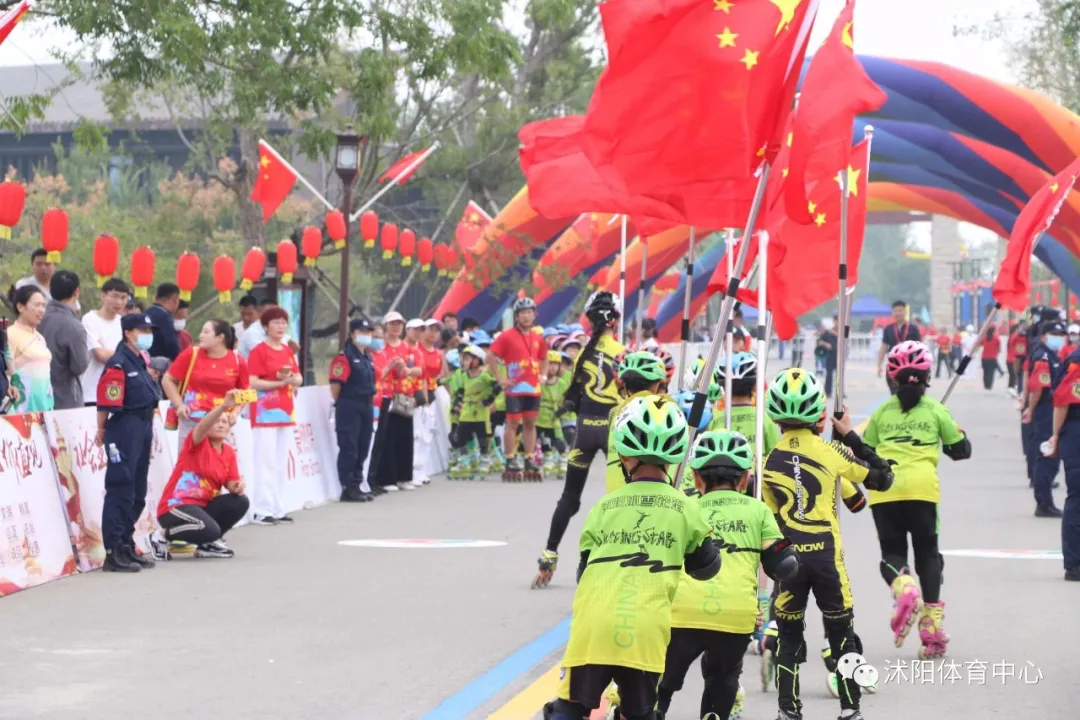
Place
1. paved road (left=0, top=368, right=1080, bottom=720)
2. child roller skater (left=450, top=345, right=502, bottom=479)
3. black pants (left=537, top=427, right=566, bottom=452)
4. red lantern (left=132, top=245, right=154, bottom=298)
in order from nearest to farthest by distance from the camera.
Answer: paved road (left=0, top=368, right=1080, bottom=720)
red lantern (left=132, top=245, right=154, bottom=298)
child roller skater (left=450, top=345, right=502, bottom=479)
black pants (left=537, top=427, right=566, bottom=452)

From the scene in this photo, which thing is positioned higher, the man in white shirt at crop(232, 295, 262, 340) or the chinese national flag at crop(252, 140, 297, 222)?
the chinese national flag at crop(252, 140, 297, 222)

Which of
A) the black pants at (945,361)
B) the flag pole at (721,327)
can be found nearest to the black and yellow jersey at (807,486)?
the flag pole at (721,327)

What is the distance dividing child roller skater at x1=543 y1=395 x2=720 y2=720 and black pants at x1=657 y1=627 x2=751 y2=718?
1.64ft

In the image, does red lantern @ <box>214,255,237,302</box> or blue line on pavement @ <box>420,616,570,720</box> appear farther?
red lantern @ <box>214,255,237,302</box>

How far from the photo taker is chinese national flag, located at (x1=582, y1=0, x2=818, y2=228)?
9062mm

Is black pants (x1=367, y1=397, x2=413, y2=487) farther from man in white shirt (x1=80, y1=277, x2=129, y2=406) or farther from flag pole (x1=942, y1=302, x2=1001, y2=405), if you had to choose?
flag pole (x1=942, y1=302, x2=1001, y2=405)

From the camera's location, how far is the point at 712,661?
6.84 m

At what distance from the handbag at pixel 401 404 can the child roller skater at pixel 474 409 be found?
1.75 meters

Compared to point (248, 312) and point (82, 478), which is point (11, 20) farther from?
point (248, 312)

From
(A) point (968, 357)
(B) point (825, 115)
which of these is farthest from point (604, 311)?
(B) point (825, 115)

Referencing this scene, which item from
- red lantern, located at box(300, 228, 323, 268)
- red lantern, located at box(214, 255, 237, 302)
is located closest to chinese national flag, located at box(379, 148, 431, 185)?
red lantern, located at box(300, 228, 323, 268)

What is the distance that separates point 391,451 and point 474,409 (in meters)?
1.73

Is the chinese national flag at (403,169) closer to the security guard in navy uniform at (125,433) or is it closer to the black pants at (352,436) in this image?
the black pants at (352,436)

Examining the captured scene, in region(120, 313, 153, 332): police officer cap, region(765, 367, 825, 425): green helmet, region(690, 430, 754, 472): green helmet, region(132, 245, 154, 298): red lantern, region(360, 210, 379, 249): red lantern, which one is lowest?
region(690, 430, 754, 472): green helmet
